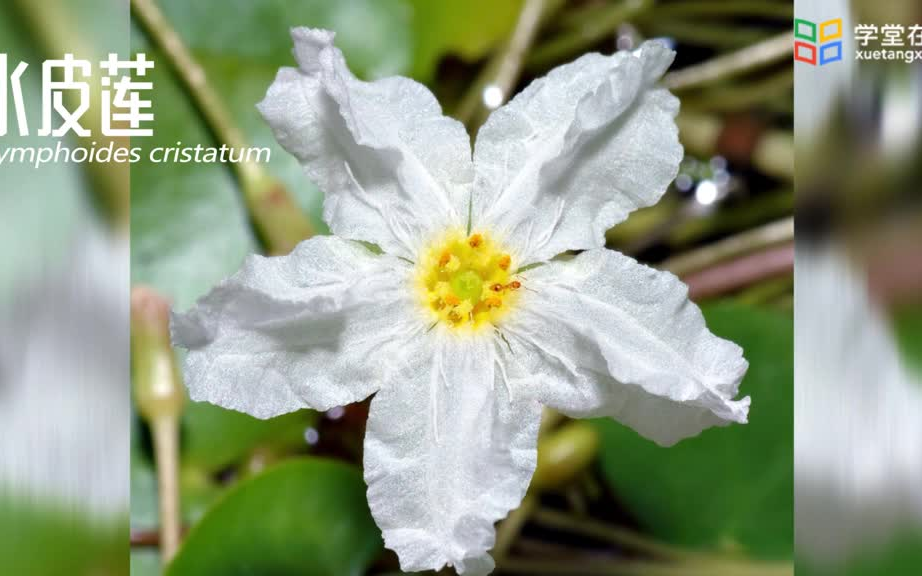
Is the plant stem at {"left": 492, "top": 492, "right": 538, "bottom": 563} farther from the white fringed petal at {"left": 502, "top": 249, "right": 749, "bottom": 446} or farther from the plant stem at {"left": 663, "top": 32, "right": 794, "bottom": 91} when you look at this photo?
the plant stem at {"left": 663, "top": 32, "right": 794, "bottom": 91}

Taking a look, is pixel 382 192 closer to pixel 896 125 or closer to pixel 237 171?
pixel 237 171

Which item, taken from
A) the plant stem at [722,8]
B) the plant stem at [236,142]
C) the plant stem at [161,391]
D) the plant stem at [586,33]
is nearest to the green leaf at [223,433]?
the plant stem at [161,391]

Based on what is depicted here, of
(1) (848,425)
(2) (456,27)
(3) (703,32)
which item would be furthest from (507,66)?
(1) (848,425)

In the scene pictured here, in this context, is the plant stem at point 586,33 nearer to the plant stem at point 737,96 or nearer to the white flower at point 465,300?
the plant stem at point 737,96

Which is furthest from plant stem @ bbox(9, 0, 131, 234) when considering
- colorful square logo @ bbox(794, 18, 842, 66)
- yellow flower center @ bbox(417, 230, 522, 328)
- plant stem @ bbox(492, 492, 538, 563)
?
colorful square logo @ bbox(794, 18, 842, 66)

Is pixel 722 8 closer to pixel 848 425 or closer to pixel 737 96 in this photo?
pixel 737 96

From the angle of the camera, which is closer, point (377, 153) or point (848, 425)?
point (377, 153)

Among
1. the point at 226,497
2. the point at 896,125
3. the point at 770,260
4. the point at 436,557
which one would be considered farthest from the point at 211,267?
the point at 896,125
